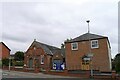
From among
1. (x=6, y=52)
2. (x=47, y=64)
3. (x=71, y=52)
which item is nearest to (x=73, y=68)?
(x=71, y=52)

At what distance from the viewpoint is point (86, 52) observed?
40.4 meters

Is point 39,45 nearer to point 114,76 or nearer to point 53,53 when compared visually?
point 53,53

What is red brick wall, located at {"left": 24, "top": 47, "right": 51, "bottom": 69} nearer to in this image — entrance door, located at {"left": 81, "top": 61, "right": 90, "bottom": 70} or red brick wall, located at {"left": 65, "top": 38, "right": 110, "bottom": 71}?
red brick wall, located at {"left": 65, "top": 38, "right": 110, "bottom": 71}

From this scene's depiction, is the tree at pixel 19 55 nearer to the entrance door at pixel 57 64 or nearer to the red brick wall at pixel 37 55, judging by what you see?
the red brick wall at pixel 37 55

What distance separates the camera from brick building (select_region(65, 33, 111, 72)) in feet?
126

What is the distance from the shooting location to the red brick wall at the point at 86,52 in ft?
126

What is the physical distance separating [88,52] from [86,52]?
0.36 m

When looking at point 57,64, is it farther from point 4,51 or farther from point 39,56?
point 4,51

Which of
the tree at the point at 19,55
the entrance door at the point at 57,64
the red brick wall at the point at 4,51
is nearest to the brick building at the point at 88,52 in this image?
the entrance door at the point at 57,64

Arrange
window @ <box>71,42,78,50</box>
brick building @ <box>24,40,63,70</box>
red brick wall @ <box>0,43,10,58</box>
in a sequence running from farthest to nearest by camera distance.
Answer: red brick wall @ <box>0,43,10,58</box> < brick building @ <box>24,40,63,70</box> < window @ <box>71,42,78,50</box>

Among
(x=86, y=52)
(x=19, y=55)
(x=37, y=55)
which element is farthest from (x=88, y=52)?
(x=19, y=55)

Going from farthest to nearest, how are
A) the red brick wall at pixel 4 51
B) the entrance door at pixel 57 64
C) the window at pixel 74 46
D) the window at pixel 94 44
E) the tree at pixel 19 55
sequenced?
1. the tree at pixel 19 55
2. the red brick wall at pixel 4 51
3. the entrance door at pixel 57 64
4. the window at pixel 74 46
5. the window at pixel 94 44

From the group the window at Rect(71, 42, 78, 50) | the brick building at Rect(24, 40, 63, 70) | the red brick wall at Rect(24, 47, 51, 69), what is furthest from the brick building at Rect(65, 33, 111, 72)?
the red brick wall at Rect(24, 47, 51, 69)

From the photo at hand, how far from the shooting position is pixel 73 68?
41.4 metres
